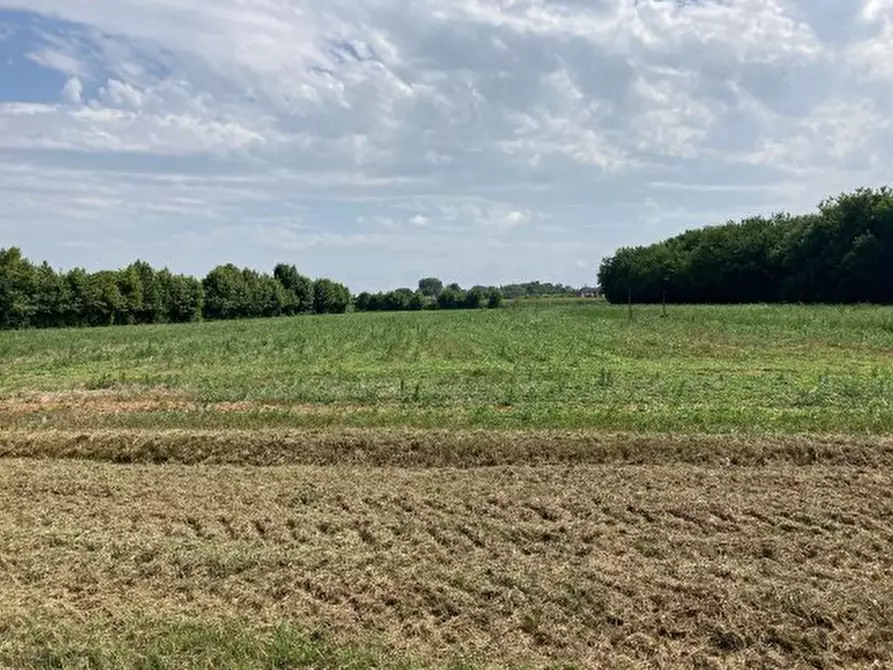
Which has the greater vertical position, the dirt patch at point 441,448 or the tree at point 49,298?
→ the tree at point 49,298

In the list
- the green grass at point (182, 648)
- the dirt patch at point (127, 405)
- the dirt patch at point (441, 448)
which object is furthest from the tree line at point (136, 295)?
the green grass at point (182, 648)

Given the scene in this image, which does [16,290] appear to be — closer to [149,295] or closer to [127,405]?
[149,295]

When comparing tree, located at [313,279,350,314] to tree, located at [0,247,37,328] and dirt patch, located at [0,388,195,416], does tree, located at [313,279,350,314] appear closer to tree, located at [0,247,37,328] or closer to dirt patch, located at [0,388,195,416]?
tree, located at [0,247,37,328]

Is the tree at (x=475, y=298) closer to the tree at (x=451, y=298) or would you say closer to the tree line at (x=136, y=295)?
the tree at (x=451, y=298)

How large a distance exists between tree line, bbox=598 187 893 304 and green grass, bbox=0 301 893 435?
31.9 metres

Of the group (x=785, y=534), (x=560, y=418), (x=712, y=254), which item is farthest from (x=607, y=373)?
(x=712, y=254)

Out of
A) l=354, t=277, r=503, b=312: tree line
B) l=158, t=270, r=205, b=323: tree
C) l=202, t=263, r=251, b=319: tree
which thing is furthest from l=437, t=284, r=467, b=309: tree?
l=158, t=270, r=205, b=323: tree

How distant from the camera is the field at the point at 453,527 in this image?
608 cm

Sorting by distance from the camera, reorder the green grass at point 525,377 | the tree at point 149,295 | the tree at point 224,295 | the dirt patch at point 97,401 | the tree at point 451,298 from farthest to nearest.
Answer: the tree at point 451,298, the tree at point 224,295, the tree at point 149,295, the dirt patch at point 97,401, the green grass at point 525,377

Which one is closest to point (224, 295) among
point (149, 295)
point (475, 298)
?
point (149, 295)

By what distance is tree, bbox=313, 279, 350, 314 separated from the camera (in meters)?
140

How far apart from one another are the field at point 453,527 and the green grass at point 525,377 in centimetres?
18

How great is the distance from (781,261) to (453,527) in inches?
3254

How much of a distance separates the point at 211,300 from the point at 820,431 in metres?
99.6
